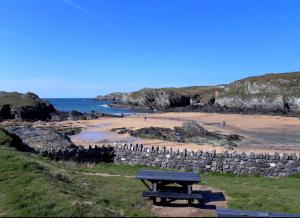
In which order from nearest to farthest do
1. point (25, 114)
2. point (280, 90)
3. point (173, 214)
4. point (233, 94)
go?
point (173, 214) → point (25, 114) → point (280, 90) → point (233, 94)

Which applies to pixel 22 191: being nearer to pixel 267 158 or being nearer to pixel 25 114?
pixel 267 158

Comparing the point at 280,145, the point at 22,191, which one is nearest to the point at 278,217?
the point at 22,191

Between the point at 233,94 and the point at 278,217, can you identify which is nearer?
the point at 278,217

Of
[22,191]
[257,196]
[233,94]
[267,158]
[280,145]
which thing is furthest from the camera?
[233,94]

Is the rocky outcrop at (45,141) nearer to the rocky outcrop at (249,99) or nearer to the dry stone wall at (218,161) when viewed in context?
the dry stone wall at (218,161)

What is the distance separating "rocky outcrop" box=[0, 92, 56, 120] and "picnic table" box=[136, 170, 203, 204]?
187ft

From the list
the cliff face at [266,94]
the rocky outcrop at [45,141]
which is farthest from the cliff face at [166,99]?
the rocky outcrop at [45,141]

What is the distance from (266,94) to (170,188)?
78989mm

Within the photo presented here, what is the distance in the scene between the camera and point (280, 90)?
88.9 metres

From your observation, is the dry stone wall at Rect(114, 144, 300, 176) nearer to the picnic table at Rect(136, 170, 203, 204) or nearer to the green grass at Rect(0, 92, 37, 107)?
the picnic table at Rect(136, 170, 203, 204)

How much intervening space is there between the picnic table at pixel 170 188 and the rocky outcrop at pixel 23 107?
5713cm

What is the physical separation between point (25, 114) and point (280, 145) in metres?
44.6

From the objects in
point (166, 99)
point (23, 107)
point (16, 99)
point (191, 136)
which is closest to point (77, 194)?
point (191, 136)

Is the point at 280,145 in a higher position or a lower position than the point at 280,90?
lower
